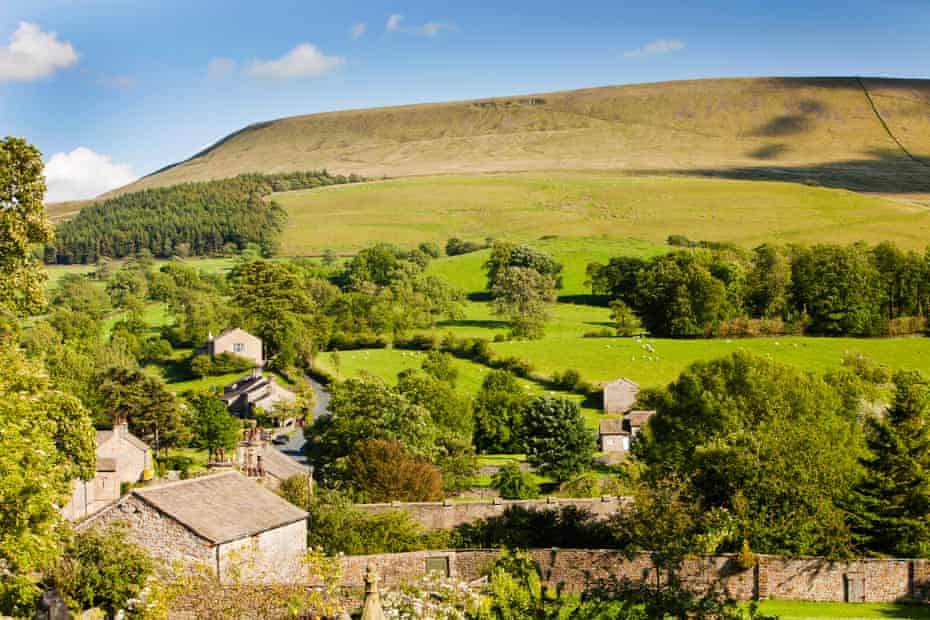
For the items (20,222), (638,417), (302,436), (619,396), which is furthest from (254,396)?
(20,222)

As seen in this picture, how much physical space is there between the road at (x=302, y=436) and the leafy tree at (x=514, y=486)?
14521 mm

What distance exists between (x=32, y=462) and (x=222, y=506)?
1379 centimetres

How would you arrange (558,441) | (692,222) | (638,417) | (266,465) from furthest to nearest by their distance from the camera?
1. (692,222)
2. (638,417)
3. (558,441)
4. (266,465)

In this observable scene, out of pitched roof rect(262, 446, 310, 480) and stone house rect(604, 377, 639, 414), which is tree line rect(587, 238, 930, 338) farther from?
pitched roof rect(262, 446, 310, 480)

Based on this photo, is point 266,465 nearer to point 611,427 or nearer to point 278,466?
point 278,466

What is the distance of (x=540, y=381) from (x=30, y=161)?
70923mm

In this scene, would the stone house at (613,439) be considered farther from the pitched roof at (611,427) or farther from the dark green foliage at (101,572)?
the dark green foliage at (101,572)

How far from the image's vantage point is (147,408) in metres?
72.7

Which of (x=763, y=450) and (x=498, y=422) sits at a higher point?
(x=763, y=450)

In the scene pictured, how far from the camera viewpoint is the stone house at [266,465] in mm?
47406

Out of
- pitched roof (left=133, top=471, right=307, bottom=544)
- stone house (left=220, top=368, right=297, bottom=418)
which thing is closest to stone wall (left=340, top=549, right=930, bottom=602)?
pitched roof (left=133, top=471, right=307, bottom=544)

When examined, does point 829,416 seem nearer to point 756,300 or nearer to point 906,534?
point 906,534

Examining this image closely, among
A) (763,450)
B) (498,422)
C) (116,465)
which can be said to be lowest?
(498,422)

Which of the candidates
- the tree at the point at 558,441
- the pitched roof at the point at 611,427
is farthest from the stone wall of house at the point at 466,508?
the pitched roof at the point at 611,427
